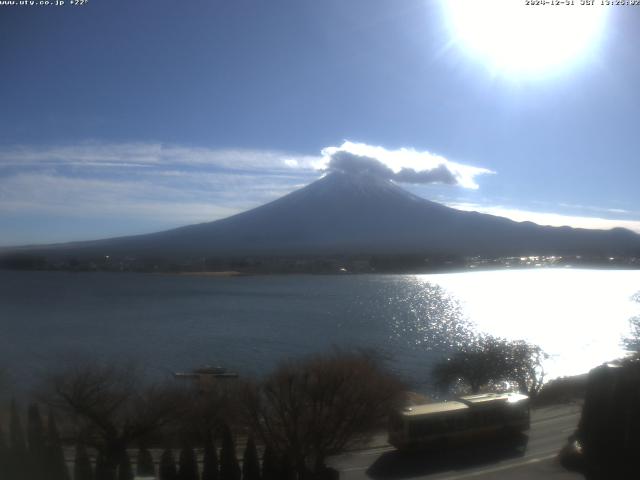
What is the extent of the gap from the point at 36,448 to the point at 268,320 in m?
9.71

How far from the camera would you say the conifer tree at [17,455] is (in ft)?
9.30

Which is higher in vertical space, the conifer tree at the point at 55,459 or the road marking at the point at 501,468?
the conifer tree at the point at 55,459

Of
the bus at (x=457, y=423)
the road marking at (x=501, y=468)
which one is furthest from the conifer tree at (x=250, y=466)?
the bus at (x=457, y=423)

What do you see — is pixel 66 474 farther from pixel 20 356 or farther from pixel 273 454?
pixel 20 356

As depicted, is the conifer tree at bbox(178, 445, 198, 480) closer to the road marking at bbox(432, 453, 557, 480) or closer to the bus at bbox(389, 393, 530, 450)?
the road marking at bbox(432, 453, 557, 480)

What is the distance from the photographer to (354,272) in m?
25.0

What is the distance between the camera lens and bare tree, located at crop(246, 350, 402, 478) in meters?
3.61

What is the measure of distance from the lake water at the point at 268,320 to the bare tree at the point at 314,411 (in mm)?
2861

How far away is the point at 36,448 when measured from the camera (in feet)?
9.78

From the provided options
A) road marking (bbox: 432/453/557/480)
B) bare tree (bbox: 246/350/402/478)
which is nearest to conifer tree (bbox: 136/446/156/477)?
bare tree (bbox: 246/350/402/478)

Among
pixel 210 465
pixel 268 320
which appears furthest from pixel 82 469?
pixel 268 320

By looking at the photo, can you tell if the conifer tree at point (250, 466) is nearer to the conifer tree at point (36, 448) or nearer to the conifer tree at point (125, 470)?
the conifer tree at point (125, 470)

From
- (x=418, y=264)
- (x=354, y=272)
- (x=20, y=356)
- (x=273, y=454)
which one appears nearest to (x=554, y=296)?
(x=418, y=264)

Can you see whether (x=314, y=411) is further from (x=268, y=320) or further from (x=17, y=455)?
(x=268, y=320)
